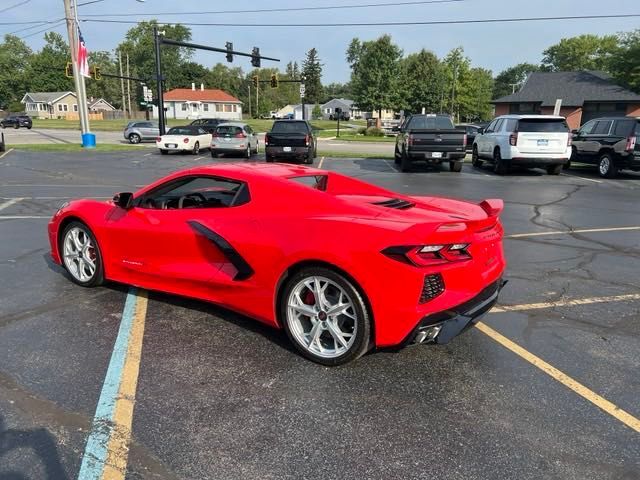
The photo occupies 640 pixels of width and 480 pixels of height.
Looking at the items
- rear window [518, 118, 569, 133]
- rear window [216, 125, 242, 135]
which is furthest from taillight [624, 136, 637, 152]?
rear window [216, 125, 242, 135]

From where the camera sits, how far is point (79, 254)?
17.2 ft

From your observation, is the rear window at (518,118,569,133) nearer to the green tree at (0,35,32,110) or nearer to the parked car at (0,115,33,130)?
the parked car at (0,115,33,130)

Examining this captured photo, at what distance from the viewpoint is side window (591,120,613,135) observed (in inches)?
673

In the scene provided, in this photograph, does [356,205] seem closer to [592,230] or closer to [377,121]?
[592,230]

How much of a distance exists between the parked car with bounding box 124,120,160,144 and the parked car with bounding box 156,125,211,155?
456 inches

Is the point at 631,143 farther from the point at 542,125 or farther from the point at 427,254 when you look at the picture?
the point at 427,254

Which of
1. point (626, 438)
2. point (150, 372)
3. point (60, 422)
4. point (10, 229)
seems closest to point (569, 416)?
point (626, 438)

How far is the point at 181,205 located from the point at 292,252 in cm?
161

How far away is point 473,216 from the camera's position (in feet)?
13.0

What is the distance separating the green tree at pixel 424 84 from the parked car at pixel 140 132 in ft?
115

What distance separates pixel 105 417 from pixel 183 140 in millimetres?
22947

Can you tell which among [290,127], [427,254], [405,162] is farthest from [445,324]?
[290,127]

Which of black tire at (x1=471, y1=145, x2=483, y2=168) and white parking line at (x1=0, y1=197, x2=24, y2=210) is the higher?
black tire at (x1=471, y1=145, x2=483, y2=168)

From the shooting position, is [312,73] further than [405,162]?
Yes
